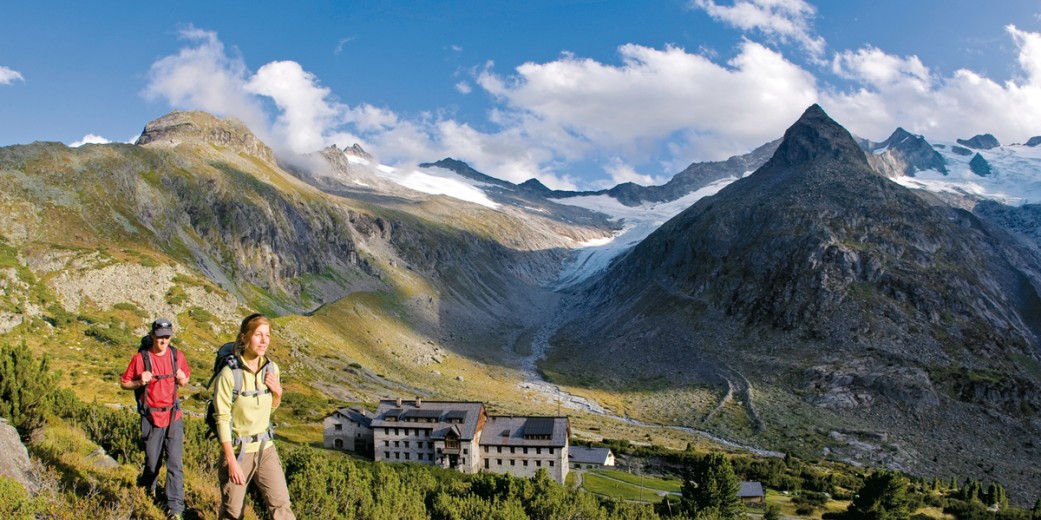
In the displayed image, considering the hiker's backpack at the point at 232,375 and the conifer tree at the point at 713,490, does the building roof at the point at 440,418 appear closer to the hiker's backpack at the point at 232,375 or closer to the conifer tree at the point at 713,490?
the conifer tree at the point at 713,490

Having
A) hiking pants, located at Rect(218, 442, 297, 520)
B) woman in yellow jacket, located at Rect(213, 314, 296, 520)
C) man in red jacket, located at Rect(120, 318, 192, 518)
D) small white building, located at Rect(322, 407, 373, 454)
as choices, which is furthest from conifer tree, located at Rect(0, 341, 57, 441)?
small white building, located at Rect(322, 407, 373, 454)

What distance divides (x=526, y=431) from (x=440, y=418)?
927 cm

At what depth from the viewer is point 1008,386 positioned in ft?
379

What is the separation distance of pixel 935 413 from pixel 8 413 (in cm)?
12946

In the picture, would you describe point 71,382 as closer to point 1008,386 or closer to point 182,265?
point 182,265

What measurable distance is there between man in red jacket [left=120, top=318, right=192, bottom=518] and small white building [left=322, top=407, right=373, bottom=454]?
2250 inches

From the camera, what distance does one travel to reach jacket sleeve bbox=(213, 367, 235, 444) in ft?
35.7

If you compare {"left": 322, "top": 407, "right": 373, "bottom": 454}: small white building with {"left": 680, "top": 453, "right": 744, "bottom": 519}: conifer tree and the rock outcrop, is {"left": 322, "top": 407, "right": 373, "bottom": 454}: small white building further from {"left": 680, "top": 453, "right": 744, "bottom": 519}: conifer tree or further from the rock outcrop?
the rock outcrop

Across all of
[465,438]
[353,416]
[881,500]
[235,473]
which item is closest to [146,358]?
[235,473]

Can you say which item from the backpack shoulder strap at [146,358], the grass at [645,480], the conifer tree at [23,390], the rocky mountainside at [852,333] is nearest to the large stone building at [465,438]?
the grass at [645,480]

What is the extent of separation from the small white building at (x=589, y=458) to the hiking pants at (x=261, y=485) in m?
63.6

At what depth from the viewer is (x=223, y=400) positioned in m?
10.9

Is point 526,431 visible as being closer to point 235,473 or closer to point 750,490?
point 750,490

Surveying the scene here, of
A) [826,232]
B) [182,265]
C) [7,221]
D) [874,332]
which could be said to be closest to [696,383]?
[874,332]
